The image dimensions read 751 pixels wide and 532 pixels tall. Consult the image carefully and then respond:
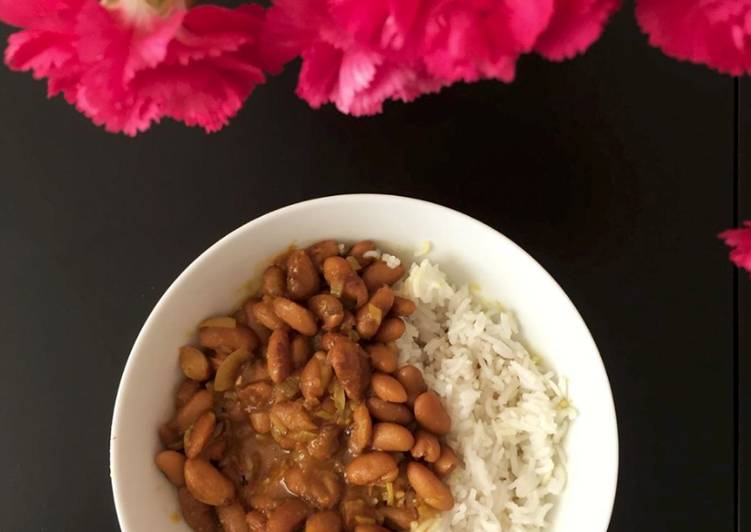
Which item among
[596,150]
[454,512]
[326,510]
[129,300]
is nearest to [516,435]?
[454,512]

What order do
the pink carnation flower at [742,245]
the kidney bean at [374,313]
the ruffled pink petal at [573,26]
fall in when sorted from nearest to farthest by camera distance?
the ruffled pink petal at [573,26]
the pink carnation flower at [742,245]
the kidney bean at [374,313]

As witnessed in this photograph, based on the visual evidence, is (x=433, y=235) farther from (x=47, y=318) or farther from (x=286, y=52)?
(x=47, y=318)

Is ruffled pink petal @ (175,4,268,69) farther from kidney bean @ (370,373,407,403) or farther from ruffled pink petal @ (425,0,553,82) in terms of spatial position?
kidney bean @ (370,373,407,403)

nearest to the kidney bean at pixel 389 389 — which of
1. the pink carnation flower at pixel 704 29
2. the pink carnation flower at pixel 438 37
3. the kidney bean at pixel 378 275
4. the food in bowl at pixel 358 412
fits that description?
the food in bowl at pixel 358 412

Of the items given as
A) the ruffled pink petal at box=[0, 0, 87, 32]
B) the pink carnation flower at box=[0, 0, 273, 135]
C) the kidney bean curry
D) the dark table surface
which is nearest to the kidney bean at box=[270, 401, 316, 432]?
the kidney bean curry

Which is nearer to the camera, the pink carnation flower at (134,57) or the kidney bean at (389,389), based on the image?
the pink carnation flower at (134,57)

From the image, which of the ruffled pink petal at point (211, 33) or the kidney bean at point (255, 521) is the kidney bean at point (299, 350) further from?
the ruffled pink petal at point (211, 33)

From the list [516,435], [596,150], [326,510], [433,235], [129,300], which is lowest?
[326,510]
